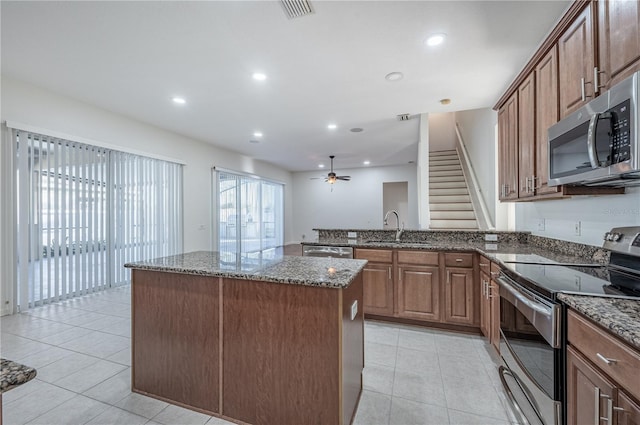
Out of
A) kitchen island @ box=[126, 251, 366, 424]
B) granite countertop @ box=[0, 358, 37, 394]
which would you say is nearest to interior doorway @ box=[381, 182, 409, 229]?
kitchen island @ box=[126, 251, 366, 424]

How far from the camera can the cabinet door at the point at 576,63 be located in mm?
1673

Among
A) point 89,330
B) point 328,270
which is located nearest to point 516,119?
point 328,270

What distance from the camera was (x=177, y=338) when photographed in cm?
178

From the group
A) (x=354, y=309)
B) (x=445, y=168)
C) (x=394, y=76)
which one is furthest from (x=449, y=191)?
(x=354, y=309)

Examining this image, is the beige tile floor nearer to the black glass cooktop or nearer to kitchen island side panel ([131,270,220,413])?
kitchen island side panel ([131,270,220,413])

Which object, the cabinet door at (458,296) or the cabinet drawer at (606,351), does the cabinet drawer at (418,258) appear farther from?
the cabinet drawer at (606,351)

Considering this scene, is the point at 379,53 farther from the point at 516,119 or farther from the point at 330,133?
the point at 330,133

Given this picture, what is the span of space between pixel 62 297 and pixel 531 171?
5.69m

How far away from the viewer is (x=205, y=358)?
1716 mm

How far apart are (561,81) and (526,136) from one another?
58 centimetres

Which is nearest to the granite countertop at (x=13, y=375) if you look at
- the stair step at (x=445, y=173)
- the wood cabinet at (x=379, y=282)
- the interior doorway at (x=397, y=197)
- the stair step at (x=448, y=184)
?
the wood cabinet at (x=379, y=282)

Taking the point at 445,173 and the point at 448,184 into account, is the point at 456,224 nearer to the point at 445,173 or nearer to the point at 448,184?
the point at 448,184

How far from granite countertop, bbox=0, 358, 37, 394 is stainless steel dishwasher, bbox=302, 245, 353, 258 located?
2.81 m

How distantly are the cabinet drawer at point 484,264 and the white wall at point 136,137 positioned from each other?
511 centimetres
